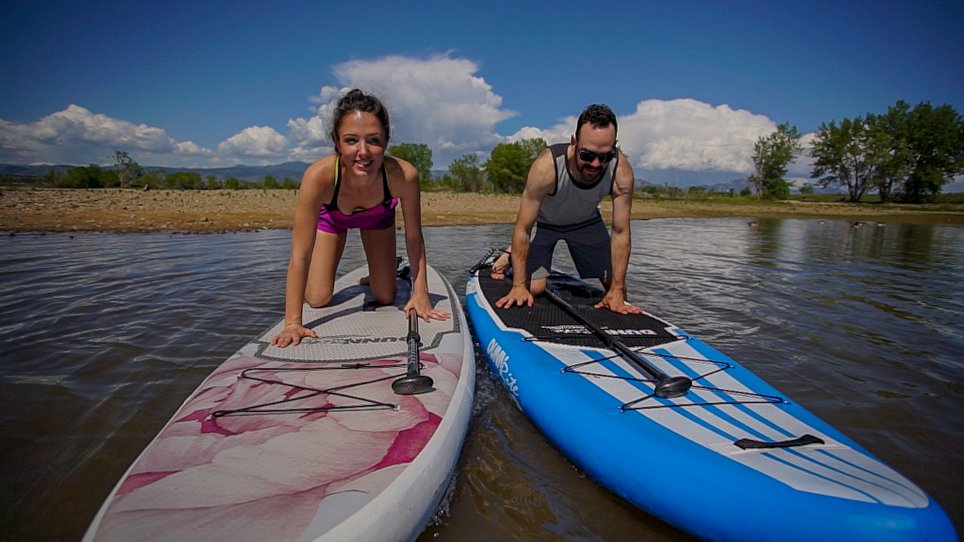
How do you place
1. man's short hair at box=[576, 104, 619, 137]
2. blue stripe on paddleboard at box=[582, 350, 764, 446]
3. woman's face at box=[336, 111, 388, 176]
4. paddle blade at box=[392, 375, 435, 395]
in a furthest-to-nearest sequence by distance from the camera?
man's short hair at box=[576, 104, 619, 137] < woman's face at box=[336, 111, 388, 176] < paddle blade at box=[392, 375, 435, 395] < blue stripe on paddleboard at box=[582, 350, 764, 446]

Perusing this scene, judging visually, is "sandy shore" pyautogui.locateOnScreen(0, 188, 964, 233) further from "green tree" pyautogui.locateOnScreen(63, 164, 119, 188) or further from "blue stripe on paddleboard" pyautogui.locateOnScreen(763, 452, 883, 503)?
"green tree" pyautogui.locateOnScreen(63, 164, 119, 188)

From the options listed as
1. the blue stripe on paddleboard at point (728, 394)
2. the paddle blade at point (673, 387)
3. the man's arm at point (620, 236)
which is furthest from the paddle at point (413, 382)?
the man's arm at point (620, 236)

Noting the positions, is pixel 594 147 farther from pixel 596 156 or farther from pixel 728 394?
pixel 728 394

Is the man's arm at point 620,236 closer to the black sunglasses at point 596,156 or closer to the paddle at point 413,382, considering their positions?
the black sunglasses at point 596,156

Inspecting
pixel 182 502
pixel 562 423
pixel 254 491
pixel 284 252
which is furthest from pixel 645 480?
pixel 284 252

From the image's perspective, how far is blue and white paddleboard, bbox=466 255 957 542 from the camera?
70.5 inches

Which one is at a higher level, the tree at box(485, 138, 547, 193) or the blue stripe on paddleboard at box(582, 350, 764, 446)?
the tree at box(485, 138, 547, 193)

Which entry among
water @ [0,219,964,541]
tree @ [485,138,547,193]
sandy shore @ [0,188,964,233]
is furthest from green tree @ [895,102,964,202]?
water @ [0,219,964,541]

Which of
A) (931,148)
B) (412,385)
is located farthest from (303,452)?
(931,148)

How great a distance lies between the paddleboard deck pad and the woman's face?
4.60ft

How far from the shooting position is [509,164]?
188 ft

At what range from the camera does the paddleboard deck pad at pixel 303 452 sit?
1.66m

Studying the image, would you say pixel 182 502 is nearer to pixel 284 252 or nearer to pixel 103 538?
pixel 103 538

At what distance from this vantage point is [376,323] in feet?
13.5
